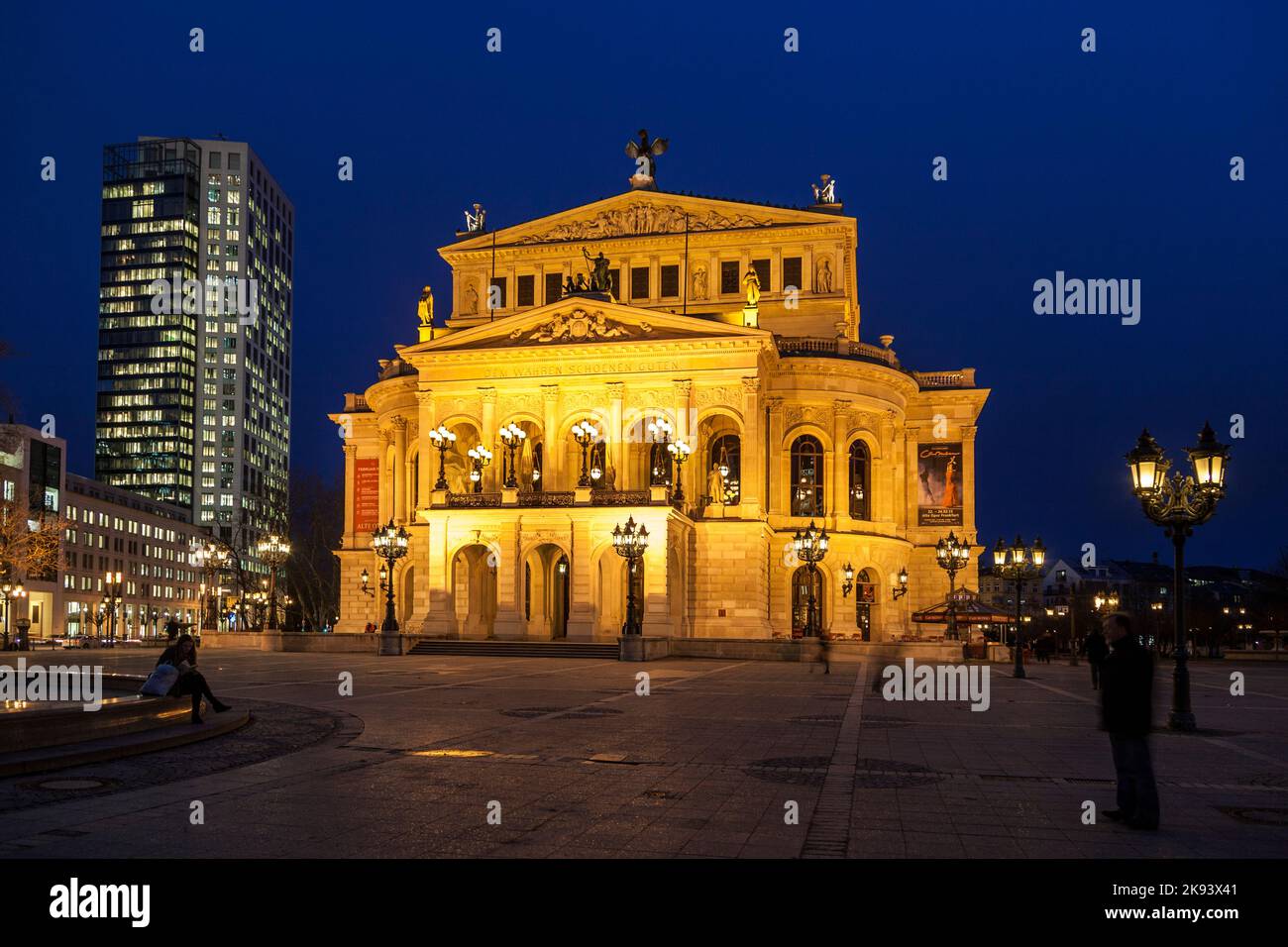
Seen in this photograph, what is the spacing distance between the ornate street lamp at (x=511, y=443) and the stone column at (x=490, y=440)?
1.64ft

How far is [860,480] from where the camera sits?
217 feet

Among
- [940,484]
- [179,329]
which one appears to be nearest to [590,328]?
[940,484]

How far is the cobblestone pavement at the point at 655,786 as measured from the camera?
9312 millimetres

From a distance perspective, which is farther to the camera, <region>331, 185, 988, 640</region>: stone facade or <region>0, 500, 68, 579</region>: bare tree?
<region>0, 500, 68, 579</region>: bare tree

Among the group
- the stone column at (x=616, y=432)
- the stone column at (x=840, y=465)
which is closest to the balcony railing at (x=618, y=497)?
the stone column at (x=616, y=432)

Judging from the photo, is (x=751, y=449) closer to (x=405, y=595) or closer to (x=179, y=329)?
(x=405, y=595)

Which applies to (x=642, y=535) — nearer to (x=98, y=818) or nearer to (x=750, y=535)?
(x=750, y=535)

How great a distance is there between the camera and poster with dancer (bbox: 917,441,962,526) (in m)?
69.3

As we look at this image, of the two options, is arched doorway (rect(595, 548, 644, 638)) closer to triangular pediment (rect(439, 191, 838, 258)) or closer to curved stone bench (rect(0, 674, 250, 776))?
triangular pediment (rect(439, 191, 838, 258))

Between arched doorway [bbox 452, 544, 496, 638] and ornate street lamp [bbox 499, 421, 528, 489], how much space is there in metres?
4.20

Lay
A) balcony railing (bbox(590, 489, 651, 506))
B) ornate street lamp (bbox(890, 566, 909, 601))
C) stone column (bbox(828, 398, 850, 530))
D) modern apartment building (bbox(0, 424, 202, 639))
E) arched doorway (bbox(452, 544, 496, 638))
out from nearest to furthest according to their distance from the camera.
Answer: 1. balcony railing (bbox(590, 489, 651, 506))
2. arched doorway (bbox(452, 544, 496, 638))
3. stone column (bbox(828, 398, 850, 530))
4. ornate street lamp (bbox(890, 566, 909, 601))
5. modern apartment building (bbox(0, 424, 202, 639))

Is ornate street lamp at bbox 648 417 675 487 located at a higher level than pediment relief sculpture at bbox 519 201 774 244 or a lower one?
lower

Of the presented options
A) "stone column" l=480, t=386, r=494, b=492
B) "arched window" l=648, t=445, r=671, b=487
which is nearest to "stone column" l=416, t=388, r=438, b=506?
"stone column" l=480, t=386, r=494, b=492

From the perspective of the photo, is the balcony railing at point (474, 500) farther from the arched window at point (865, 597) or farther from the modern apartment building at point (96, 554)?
the modern apartment building at point (96, 554)
